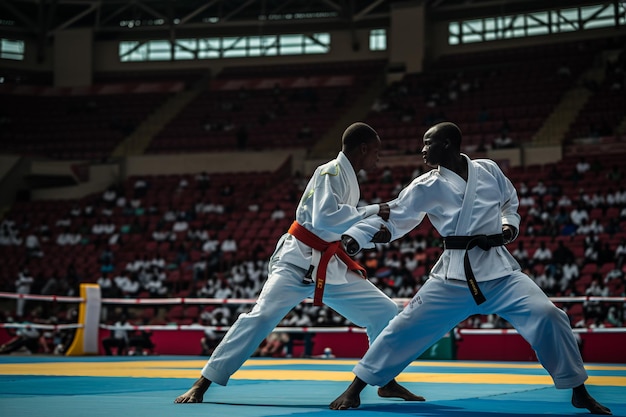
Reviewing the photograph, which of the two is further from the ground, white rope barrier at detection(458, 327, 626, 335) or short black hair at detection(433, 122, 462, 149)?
short black hair at detection(433, 122, 462, 149)

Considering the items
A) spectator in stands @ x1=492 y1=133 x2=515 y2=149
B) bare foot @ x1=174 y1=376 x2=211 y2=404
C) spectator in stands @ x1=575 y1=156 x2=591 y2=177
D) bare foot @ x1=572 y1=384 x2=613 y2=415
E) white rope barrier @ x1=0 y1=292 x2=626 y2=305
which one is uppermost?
spectator in stands @ x1=492 y1=133 x2=515 y2=149

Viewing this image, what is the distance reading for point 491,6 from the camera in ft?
88.3

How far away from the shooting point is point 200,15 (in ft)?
98.7

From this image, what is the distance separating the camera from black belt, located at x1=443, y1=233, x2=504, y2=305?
4230 millimetres

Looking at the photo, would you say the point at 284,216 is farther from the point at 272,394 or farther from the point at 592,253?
the point at 272,394

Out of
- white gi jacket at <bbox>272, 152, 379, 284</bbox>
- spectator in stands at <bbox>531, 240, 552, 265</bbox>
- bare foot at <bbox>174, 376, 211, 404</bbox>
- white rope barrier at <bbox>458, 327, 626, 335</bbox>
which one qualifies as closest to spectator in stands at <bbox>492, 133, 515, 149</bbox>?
spectator in stands at <bbox>531, 240, 552, 265</bbox>

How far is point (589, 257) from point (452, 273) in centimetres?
1170

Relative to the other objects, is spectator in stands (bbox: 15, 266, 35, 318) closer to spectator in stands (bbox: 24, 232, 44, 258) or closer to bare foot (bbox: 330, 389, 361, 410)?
spectator in stands (bbox: 24, 232, 44, 258)

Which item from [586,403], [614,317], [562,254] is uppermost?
[562,254]

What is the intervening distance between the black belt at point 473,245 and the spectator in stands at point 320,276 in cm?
57

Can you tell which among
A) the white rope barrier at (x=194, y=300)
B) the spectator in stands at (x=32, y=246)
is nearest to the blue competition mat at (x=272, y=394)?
the white rope barrier at (x=194, y=300)

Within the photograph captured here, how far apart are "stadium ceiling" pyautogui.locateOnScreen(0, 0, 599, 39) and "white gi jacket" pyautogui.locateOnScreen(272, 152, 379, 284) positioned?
891 inches

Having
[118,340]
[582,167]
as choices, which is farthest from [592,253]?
[118,340]

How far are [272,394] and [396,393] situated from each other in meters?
0.91
